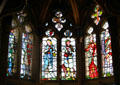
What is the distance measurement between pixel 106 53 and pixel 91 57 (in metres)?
1.27

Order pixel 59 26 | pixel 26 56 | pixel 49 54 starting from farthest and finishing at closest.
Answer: pixel 59 26, pixel 49 54, pixel 26 56

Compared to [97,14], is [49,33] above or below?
below

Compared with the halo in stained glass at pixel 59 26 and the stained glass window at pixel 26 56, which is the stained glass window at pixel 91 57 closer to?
the halo in stained glass at pixel 59 26

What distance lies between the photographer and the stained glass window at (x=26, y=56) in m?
22.9

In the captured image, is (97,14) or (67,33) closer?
(97,14)

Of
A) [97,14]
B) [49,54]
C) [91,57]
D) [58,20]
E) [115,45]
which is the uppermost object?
[97,14]

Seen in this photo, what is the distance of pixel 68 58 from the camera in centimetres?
2405

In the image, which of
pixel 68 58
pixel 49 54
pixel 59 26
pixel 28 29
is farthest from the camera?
pixel 59 26

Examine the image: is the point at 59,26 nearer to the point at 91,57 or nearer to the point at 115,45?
A: the point at 91,57

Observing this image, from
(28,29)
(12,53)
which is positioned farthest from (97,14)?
(12,53)

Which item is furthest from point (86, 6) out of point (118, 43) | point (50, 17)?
point (118, 43)

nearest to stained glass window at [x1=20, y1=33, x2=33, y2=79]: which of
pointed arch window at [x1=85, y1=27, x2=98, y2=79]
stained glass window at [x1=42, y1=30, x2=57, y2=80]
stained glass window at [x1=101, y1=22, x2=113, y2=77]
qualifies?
stained glass window at [x1=42, y1=30, x2=57, y2=80]

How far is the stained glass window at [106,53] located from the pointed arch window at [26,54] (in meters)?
4.36

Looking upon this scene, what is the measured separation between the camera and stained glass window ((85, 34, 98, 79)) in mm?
22811
